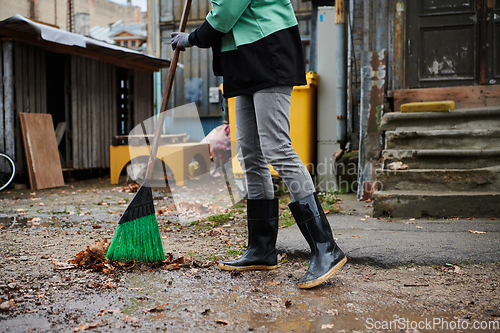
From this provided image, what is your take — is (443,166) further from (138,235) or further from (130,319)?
(130,319)

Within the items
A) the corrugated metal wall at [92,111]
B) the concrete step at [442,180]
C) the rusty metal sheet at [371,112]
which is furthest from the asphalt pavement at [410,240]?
the corrugated metal wall at [92,111]

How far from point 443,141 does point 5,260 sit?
3.84m

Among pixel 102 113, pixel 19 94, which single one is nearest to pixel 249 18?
pixel 19 94

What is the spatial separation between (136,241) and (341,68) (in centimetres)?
412

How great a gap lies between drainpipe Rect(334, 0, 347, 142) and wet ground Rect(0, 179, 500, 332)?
3.13 meters

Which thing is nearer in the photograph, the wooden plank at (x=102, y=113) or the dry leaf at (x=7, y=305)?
the dry leaf at (x=7, y=305)

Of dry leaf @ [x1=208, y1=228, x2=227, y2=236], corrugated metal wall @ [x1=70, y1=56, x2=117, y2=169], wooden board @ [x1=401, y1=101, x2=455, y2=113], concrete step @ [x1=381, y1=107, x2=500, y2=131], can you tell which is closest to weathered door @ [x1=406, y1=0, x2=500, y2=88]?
wooden board @ [x1=401, y1=101, x2=455, y2=113]

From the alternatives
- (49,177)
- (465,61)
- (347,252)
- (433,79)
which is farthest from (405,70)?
(49,177)

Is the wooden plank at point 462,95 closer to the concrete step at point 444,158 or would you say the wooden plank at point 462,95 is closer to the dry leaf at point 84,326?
the concrete step at point 444,158

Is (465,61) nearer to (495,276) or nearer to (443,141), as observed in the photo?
(443,141)

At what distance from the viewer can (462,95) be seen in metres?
4.86

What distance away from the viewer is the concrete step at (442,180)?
12.3ft

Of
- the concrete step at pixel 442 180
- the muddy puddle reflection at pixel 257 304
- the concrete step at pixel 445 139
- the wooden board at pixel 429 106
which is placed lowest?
the muddy puddle reflection at pixel 257 304

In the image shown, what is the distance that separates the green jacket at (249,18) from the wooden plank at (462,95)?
3.25 metres
